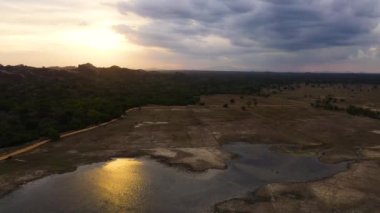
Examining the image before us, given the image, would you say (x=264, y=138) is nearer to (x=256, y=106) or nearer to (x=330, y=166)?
(x=330, y=166)

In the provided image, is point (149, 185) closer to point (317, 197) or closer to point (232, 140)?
point (317, 197)

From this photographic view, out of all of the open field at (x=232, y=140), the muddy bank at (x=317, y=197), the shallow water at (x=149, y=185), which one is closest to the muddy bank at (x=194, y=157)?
the open field at (x=232, y=140)

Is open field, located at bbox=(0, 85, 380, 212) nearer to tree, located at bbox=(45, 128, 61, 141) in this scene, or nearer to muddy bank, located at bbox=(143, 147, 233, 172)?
muddy bank, located at bbox=(143, 147, 233, 172)

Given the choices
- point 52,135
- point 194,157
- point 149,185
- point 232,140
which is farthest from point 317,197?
point 52,135

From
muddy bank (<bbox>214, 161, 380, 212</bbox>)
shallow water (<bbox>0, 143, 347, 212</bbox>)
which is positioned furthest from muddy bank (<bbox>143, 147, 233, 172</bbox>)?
muddy bank (<bbox>214, 161, 380, 212</bbox>)

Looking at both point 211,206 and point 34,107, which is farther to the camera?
point 34,107

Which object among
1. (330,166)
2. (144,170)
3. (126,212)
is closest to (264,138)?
(330,166)
